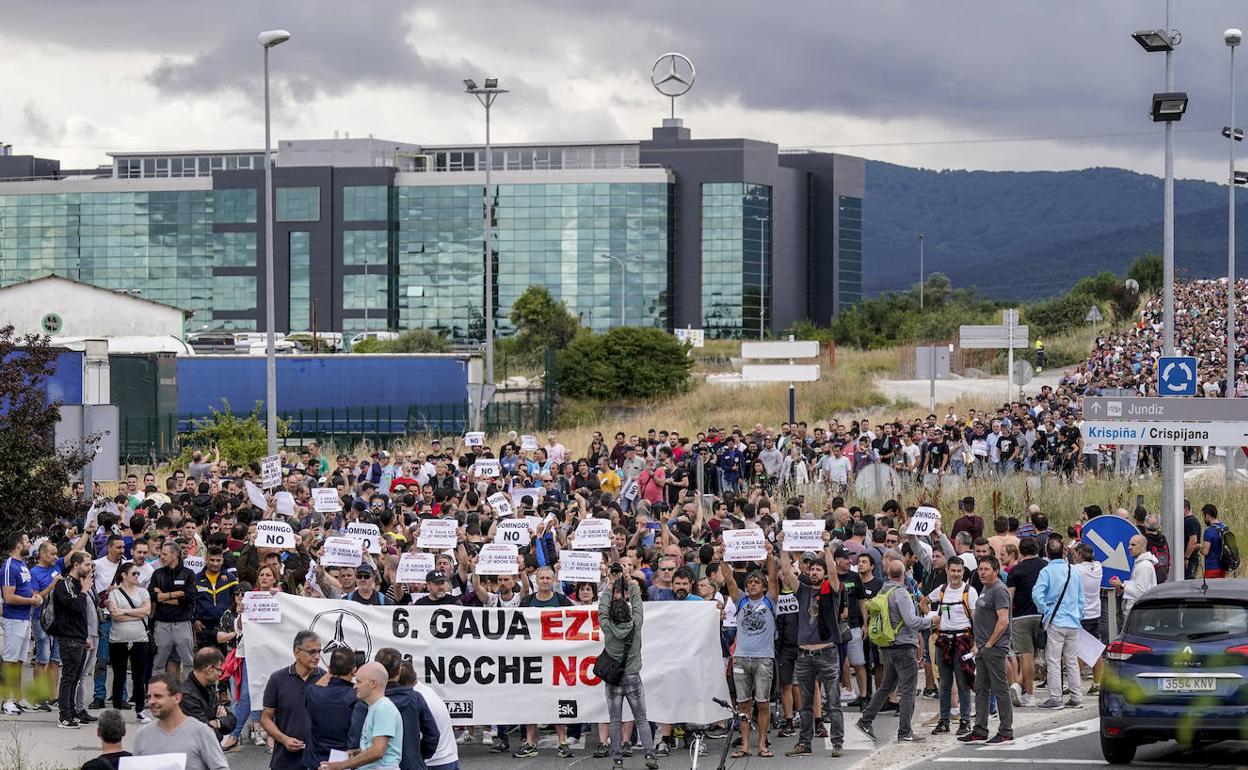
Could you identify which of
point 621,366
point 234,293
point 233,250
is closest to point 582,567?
point 621,366

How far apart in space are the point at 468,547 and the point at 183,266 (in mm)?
105451

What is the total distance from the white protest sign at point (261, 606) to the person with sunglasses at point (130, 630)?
68.9 inches

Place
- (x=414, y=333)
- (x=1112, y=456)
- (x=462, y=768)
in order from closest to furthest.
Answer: (x=462, y=768)
(x=1112, y=456)
(x=414, y=333)

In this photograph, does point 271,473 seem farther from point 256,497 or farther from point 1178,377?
point 1178,377

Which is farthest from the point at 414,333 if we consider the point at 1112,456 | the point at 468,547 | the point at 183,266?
the point at 468,547

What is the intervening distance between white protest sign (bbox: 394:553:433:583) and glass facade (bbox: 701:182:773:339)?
9616 centimetres

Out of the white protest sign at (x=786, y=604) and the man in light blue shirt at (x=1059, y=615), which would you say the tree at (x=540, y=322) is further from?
the white protest sign at (x=786, y=604)

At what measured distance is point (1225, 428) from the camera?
17922 mm

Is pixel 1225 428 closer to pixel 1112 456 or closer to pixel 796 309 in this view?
pixel 1112 456

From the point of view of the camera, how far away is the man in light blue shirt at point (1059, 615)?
16.7 metres

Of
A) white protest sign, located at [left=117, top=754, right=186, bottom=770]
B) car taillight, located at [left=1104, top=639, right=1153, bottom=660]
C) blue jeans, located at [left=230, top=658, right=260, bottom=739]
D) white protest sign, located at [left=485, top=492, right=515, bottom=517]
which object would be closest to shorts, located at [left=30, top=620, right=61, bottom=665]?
blue jeans, located at [left=230, top=658, right=260, bottom=739]

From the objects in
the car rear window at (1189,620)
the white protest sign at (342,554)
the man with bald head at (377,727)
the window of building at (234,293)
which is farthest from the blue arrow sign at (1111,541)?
the window of building at (234,293)

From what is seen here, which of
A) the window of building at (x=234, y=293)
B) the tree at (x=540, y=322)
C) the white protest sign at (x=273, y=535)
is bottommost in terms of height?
the white protest sign at (x=273, y=535)

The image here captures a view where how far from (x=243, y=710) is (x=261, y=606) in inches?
44.2
